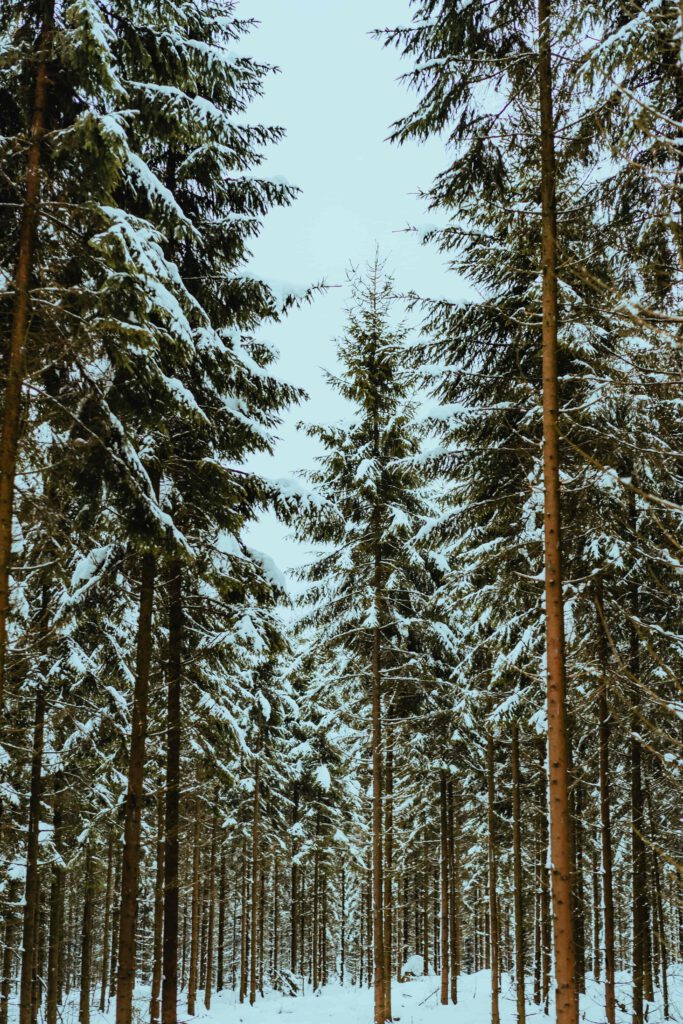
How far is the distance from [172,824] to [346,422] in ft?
32.8

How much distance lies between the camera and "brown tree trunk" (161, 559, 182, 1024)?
9.81m

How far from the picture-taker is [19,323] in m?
6.73

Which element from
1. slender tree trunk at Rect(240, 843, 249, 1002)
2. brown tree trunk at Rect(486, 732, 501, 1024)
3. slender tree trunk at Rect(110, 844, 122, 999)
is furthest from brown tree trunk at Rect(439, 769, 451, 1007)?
slender tree trunk at Rect(110, 844, 122, 999)

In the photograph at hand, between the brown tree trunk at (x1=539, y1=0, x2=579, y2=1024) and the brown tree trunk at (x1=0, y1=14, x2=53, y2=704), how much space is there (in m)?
5.34

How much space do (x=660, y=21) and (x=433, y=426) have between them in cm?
590

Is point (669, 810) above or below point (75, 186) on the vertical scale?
below

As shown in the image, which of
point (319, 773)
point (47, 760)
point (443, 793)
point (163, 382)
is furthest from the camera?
point (319, 773)

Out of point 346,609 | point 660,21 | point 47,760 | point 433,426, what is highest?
point 660,21

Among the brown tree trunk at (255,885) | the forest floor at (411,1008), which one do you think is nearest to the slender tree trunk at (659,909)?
the forest floor at (411,1008)

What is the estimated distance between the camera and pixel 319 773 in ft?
87.3

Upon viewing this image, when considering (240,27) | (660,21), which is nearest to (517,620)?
(660,21)

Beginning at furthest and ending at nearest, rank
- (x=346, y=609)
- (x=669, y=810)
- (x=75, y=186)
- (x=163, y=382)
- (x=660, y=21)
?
(x=669, y=810), (x=346, y=609), (x=163, y=382), (x=75, y=186), (x=660, y=21)

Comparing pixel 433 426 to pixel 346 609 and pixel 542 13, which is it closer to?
pixel 542 13

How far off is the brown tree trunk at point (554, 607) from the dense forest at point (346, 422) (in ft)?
0.11
